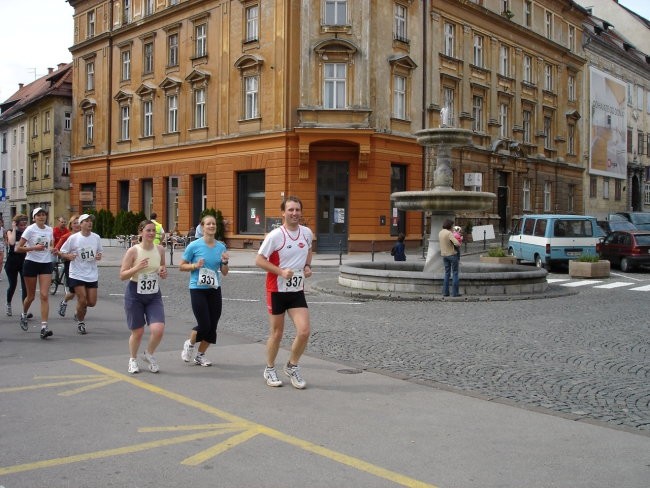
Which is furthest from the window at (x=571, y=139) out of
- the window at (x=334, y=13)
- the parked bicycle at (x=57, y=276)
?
the parked bicycle at (x=57, y=276)

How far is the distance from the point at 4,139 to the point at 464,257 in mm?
47673

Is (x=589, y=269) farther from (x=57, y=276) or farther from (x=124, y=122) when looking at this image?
(x=124, y=122)

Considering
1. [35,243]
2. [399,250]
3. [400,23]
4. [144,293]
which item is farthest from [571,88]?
[144,293]

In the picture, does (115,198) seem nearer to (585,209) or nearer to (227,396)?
(585,209)

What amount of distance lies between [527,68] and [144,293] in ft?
130

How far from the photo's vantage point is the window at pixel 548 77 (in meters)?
45.2

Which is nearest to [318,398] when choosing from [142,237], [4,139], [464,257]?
[142,237]

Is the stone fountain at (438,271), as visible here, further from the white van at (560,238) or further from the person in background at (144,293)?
the person in background at (144,293)

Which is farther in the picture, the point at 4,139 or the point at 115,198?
the point at 4,139

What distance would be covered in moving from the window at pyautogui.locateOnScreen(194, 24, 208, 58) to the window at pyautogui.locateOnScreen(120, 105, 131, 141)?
7.58 meters

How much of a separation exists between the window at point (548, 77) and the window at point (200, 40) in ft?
70.1

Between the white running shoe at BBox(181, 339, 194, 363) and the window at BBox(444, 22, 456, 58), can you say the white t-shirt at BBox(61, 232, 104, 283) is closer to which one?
the white running shoe at BBox(181, 339, 194, 363)

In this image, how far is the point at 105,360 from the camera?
8516mm

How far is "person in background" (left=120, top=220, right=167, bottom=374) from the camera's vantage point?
7.85m
